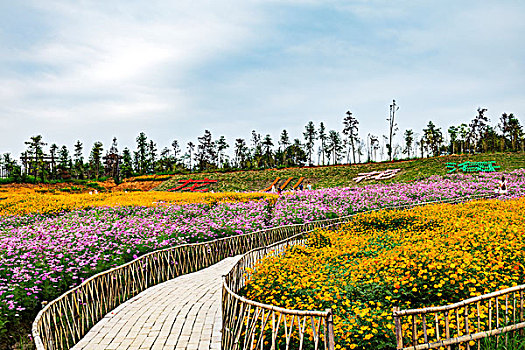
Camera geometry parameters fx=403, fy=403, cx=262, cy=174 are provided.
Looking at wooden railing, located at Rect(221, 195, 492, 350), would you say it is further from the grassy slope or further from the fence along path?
the grassy slope

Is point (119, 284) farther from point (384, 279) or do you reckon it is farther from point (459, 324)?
point (459, 324)

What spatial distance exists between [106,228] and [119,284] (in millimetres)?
3552

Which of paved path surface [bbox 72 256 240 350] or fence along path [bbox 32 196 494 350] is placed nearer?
fence along path [bbox 32 196 494 350]

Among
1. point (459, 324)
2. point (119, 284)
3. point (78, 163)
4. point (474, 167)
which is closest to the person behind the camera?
point (459, 324)

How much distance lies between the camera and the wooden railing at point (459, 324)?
3.64 meters

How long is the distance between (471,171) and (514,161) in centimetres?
501

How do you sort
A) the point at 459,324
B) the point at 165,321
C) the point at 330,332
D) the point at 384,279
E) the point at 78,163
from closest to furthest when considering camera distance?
the point at 330,332, the point at 459,324, the point at 165,321, the point at 384,279, the point at 78,163

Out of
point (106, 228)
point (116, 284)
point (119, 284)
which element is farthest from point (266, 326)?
point (106, 228)

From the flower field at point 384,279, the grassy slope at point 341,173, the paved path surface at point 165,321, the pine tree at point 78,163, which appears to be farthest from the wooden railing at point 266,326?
the pine tree at point 78,163

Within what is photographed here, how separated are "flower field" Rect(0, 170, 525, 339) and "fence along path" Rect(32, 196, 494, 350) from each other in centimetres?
44

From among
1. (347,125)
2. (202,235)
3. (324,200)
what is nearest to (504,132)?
(347,125)

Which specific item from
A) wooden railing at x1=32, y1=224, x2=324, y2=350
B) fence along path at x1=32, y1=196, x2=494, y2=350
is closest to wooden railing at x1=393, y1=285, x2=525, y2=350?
fence along path at x1=32, y1=196, x2=494, y2=350

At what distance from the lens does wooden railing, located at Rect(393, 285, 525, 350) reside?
143 inches

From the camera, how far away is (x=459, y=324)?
13.6 feet
